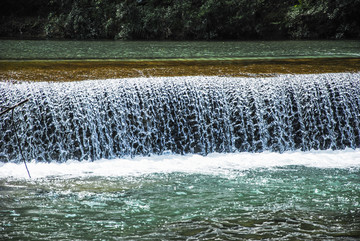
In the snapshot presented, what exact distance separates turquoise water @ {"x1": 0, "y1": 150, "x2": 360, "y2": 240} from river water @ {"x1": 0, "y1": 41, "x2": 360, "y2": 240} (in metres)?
0.02

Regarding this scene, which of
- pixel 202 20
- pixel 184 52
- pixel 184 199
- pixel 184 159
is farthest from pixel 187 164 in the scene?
pixel 202 20

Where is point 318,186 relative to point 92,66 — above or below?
below

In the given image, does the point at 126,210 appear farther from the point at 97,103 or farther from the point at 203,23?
the point at 203,23

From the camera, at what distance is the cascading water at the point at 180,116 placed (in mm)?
7020

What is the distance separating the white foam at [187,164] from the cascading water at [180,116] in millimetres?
249

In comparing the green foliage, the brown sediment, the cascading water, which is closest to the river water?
the cascading water

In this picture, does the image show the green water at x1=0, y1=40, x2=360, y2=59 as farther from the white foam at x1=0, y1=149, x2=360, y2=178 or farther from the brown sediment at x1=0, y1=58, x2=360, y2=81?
the white foam at x1=0, y1=149, x2=360, y2=178

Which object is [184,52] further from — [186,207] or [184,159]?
[186,207]

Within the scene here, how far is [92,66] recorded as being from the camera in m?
9.18

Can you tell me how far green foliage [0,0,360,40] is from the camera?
63.0ft

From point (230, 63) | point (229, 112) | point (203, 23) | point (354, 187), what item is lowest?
point (354, 187)

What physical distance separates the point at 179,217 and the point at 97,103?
3140 millimetres

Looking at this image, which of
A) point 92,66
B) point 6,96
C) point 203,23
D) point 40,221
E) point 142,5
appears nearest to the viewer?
point 40,221

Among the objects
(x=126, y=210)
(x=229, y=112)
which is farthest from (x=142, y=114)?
(x=126, y=210)
